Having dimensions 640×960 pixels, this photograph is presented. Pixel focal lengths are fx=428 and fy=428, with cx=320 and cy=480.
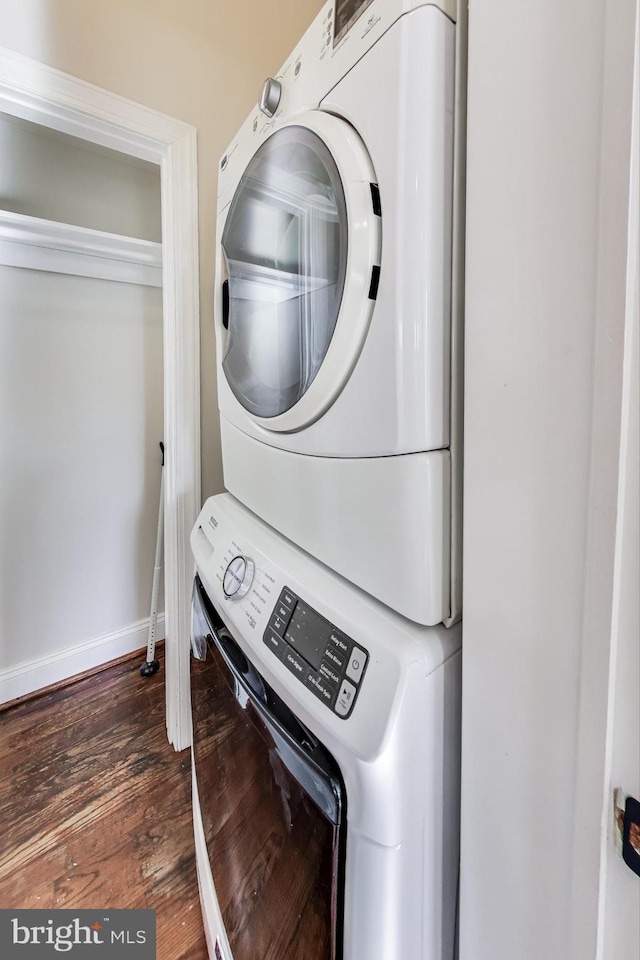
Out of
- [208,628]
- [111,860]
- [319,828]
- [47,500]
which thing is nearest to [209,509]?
[208,628]

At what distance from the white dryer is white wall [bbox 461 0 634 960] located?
41 mm

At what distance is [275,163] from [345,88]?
0.20m

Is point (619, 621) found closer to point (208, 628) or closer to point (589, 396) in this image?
point (589, 396)

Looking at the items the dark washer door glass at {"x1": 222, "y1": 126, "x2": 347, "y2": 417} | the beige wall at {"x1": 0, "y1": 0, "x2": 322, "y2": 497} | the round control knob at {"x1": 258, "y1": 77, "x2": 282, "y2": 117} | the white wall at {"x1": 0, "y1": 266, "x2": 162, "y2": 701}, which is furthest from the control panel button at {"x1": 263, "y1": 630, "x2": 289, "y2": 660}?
the white wall at {"x1": 0, "y1": 266, "x2": 162, "y2": 701}

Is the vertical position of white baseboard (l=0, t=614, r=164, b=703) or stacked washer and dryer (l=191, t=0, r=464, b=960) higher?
stacked washer and dryer (l=191, t=0, r=464, b=960)

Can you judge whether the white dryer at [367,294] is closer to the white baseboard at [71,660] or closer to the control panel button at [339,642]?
the control panel button at [339,642]

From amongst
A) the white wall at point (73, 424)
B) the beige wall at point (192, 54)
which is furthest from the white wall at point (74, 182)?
the beige wall at point (192, 54)

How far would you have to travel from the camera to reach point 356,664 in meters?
0.48

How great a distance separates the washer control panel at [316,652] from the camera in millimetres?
472

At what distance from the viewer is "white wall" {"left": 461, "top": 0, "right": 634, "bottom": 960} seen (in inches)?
13.2

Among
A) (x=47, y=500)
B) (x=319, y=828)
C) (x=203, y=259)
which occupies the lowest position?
(x=319, y=828)

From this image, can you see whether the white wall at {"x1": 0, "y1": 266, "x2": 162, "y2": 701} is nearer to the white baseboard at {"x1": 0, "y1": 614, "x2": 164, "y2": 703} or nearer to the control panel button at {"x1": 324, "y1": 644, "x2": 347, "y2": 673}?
the white baseboard at {"x1": 0, "y1": 614, "x2": 164, "y2": 703}

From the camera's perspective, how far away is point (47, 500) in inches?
68.2

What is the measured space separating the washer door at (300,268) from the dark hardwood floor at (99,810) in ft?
3.90
